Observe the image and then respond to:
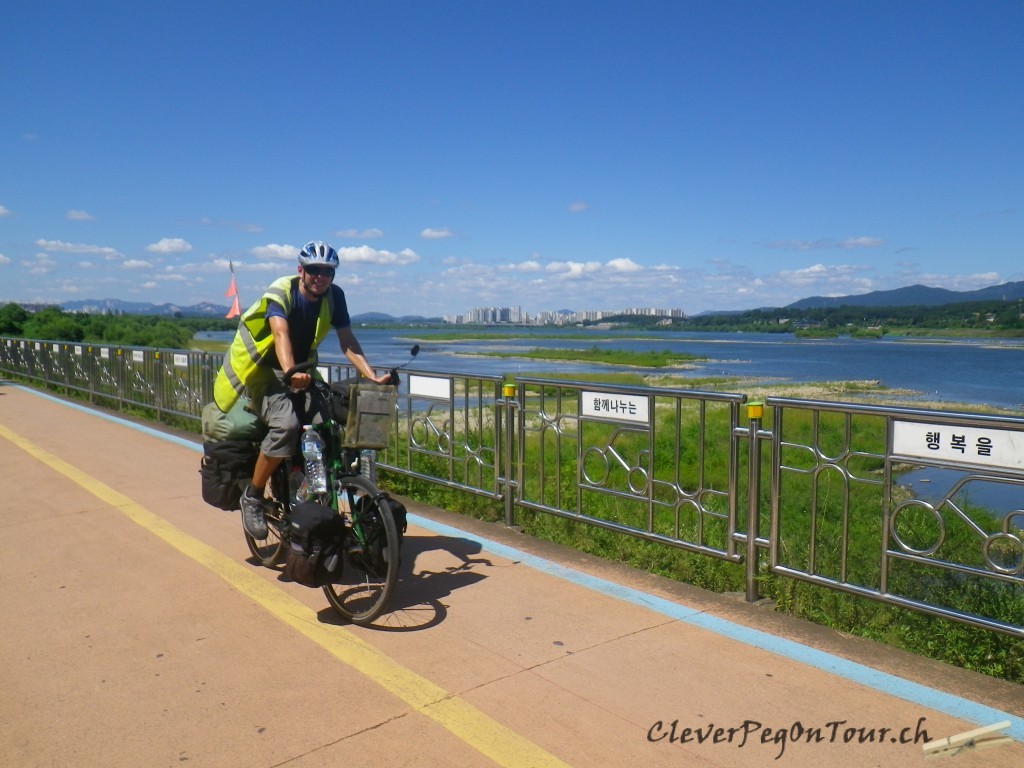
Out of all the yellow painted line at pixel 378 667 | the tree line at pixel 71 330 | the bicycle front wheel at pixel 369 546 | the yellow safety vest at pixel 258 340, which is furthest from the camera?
the tree line at pixel 71 330

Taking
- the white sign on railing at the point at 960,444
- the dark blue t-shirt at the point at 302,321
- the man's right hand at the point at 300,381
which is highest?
the dark blue t-shirt at the point at 302,321

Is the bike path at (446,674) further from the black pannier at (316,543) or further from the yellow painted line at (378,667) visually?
the black pannier at (316,543)

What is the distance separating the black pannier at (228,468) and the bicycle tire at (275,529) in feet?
0.79

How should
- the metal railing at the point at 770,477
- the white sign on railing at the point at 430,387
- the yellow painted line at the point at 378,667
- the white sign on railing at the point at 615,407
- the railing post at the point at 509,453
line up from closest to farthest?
1. the yellow painted line at the point at 378,667
2. the metal railing at the point at 770,477
3. the white sign on railing at the point at 615,407
4. the railing post at the point at 509,453
5. the white sign on railing at the point at 430,387

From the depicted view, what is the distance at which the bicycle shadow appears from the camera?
174 inches

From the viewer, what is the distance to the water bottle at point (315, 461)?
4520 mm

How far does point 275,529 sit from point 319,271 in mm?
1628

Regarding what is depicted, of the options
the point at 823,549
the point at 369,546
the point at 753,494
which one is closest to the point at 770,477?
the point at 753,494

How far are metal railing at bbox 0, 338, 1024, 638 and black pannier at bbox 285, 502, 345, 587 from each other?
1997 mm

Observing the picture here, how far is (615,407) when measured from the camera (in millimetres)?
5508

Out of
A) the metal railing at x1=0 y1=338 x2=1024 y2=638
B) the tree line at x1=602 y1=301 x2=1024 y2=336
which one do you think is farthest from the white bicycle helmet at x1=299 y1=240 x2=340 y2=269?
the tree line at x1=602 y1=301 x2=1024 y2=336

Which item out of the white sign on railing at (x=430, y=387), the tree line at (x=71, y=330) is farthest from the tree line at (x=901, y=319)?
the white sign on railing at (x=430, y=387)

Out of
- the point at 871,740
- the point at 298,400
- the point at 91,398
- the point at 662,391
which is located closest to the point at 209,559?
the point at 298,400

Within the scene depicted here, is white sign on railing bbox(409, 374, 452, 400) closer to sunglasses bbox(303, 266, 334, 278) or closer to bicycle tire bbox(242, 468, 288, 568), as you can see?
bicycle tire bbox(242, 468, 288, 568)
